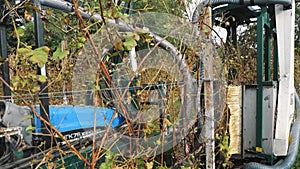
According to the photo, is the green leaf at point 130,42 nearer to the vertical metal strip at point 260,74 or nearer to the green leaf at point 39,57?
the green leaf at point 39,57

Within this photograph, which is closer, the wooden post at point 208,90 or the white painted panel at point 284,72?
Result: the wooden post at point 208,90

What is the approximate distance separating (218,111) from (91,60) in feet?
4.89

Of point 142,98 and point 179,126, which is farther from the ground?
point 142,98

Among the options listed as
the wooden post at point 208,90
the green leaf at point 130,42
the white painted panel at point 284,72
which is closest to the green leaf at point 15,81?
the green leaf at point 130,42

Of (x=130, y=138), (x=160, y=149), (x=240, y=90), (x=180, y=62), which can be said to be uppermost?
(x=180, y=62)

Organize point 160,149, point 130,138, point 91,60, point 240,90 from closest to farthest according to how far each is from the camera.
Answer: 1. point 91,60
2. point 130,138
3. point 160,149
4. point 240,90

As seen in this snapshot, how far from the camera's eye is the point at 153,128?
179 cm

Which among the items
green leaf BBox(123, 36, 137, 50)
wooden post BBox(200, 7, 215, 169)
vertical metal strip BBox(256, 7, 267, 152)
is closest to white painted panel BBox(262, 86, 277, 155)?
vertical metal strip BBox(256, 7, 267, 152)

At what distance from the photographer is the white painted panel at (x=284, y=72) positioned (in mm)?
2770

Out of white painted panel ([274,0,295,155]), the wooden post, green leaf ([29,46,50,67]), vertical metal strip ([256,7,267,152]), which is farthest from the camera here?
white painted panel ([274,0,295,155])

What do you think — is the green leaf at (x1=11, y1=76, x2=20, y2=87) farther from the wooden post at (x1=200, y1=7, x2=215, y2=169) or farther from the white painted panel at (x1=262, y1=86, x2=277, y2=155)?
the white painted panel at (x1=262, y1=86, x2=277, y2=155)

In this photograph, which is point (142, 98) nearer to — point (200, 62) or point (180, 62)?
point (180, 62)

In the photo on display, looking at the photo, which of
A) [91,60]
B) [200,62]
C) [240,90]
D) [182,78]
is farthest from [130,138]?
[240,90]

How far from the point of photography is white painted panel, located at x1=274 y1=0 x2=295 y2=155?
2.77 meters
